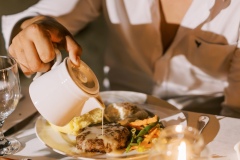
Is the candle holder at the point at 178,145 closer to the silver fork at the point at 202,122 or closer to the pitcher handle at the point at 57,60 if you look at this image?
the silver fork at the point at 202,122

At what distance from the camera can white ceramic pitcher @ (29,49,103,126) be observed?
0.91 meters

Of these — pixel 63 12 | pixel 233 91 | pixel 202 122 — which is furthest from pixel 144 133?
pixel 63 12

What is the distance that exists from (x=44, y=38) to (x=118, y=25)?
61 cm

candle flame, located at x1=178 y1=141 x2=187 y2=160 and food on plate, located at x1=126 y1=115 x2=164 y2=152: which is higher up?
candle flame, located at x1=178 y1=141 x2=187 y2=160

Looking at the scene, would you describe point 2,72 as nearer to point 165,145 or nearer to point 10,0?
point 165,145

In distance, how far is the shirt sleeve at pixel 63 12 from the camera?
1445 mm

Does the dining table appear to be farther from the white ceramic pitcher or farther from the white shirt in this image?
the white shirt

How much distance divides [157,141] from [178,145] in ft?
0.16

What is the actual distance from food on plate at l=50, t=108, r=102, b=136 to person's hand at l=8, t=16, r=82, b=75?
153 mm

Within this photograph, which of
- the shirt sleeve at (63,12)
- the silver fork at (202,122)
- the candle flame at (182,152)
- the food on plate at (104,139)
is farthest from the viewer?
the shirt sleeve at (63,12)

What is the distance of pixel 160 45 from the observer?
156 centimetres

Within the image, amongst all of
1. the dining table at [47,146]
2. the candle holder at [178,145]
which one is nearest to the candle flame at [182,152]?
the candle holder at [178,145]

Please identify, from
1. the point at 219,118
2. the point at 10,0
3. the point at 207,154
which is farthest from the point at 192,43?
the point at 10,0

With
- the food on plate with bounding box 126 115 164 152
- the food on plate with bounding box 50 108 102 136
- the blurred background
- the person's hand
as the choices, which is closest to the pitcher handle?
the person's hand
